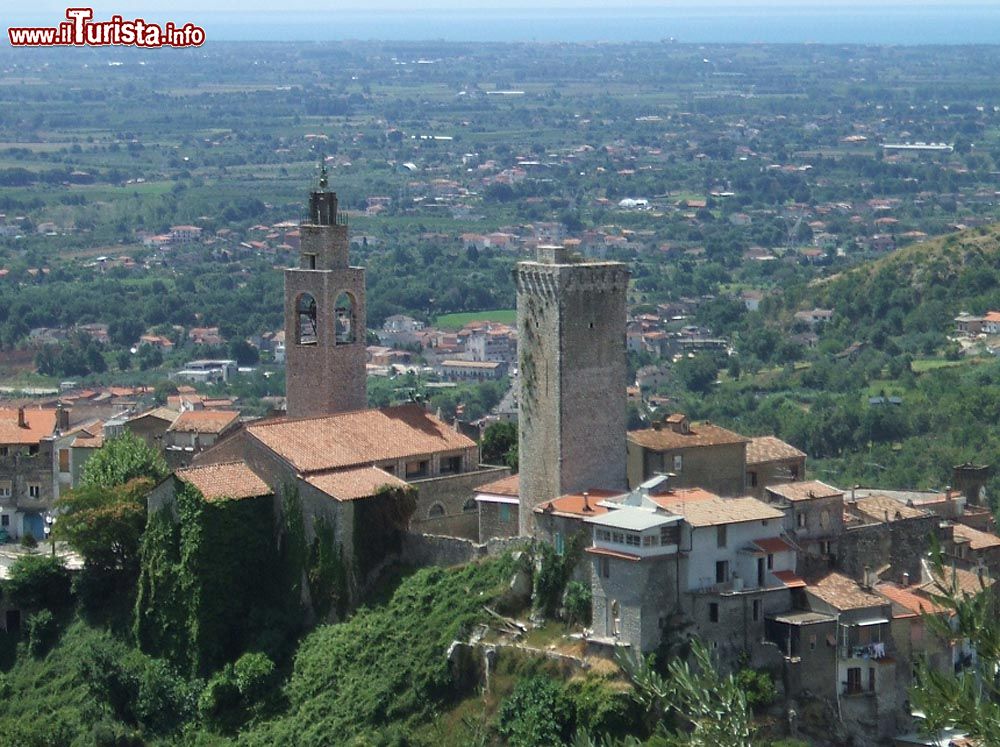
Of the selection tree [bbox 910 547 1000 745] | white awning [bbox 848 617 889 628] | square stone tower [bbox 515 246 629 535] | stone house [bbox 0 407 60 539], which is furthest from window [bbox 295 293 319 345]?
tree [bbox 910 547 1000 745]

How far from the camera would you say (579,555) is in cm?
3897

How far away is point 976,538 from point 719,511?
9.65 m

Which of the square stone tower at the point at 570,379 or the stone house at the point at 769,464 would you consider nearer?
the square stone tower at the point at 570,379

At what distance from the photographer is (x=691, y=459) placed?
140 feet

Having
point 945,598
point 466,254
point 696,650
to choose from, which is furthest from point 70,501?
point 466,254

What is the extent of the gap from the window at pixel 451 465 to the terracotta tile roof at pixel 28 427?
12.8 m

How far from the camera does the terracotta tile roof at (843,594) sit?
125 ft

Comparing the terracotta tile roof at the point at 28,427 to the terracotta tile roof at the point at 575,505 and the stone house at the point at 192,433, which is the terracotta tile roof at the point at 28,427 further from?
the terracotta tile roof at the point at 575,505

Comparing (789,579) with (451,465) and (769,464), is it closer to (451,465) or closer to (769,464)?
(769,464)

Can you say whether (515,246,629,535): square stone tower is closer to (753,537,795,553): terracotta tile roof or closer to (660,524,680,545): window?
(753,537,795,553): terracotta tile roof

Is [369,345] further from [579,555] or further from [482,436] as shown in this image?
[579,555]

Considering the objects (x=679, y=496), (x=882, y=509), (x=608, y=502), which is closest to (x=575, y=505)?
(x=608, y=502)

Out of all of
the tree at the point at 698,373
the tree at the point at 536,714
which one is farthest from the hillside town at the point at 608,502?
the tree at the point at 698,373

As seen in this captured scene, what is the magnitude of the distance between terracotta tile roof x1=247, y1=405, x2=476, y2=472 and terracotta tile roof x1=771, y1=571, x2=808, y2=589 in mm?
8632
